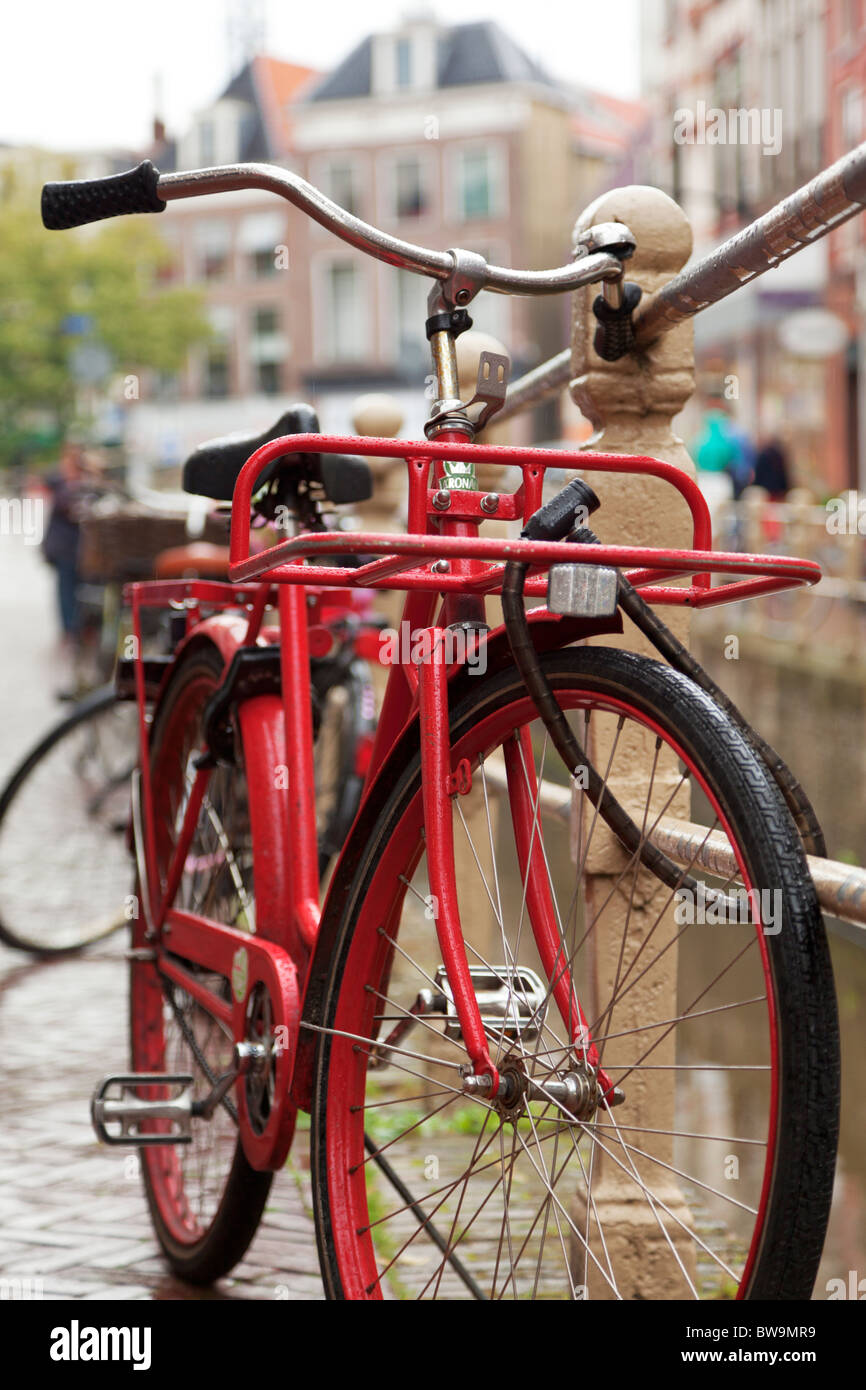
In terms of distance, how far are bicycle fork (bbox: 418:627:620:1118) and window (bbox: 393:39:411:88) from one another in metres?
46.1

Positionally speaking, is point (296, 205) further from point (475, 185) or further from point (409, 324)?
point (475, 185)

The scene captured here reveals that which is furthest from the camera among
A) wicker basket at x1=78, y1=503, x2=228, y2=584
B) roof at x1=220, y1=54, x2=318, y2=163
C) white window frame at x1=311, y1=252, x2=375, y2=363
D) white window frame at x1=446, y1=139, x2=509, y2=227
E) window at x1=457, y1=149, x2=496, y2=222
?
roof at x1=220, y1=54, x2=318, y2=163

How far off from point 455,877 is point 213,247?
47641mm

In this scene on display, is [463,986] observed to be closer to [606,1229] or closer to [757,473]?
[606,1229]

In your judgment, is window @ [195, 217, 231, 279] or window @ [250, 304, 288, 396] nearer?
window @ [250, 304, 288, 396]

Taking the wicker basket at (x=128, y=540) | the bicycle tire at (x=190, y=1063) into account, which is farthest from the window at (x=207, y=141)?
the bicycle tire at (x=190, y=1063)

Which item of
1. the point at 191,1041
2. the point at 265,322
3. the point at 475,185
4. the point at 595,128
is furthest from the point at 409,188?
the point at 191,1041

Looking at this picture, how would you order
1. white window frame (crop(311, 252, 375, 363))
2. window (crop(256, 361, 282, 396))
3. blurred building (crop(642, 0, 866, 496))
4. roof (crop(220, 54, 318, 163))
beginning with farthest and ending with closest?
roof (crop(220, 54, 318, 163)), window (crop(256, 361, 282, 396)), white window frame (crop(311, 252, 375, 363)), blurred building (crop(642, 0, 866, 496))

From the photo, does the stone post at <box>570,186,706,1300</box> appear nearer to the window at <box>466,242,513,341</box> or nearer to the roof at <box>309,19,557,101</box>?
the window at <box>466,242,513,341</box>

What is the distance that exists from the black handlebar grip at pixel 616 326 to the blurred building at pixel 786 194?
19.4 meters

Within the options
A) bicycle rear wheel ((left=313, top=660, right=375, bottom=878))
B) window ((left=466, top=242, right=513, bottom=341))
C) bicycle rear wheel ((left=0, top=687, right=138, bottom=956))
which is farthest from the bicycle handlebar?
window ((left=466, top=242, right=513, bottom=341))

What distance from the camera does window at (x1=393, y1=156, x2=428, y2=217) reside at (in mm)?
44219

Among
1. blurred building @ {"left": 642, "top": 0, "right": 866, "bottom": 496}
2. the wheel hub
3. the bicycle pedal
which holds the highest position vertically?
blurred building @ {"left": 642, "top": 0, "right": 866, "bottom": 496}
